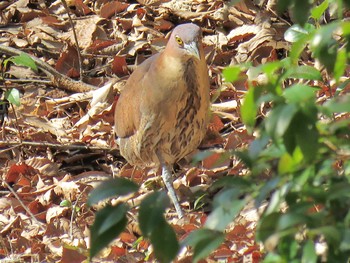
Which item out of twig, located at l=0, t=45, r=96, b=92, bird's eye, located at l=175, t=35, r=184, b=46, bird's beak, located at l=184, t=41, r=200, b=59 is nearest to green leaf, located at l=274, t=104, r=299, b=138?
bird's beak, located at l=184, t=41, r=200, b=59

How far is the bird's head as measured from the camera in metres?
5.40

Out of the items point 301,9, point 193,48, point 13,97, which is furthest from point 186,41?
point 301,9

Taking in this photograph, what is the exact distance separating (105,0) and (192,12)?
34.2 inches

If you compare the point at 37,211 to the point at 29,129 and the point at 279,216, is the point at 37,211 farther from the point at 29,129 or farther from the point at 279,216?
the point at 279,216

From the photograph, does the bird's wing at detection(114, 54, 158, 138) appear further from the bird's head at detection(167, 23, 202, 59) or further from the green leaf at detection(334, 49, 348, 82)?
the green leaf at detection(334, 49, 348, 82)

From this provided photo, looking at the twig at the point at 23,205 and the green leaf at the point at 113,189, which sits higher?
the green leaf at the point at 113,189

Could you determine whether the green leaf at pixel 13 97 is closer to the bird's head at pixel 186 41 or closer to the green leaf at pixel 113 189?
the bird's head at pixel 186 41

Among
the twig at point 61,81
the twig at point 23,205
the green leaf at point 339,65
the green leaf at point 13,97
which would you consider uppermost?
the green leaf at point 339,65

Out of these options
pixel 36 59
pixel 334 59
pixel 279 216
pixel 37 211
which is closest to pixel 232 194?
pixel 279 216

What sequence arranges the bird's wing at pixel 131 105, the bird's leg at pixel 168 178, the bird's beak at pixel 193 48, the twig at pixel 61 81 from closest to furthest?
the bird's beak at pixel 193 48 → the bird's wing at pixel 131 105 → the bird's leg at pixel 168 178 → the twig at pixel 61 81

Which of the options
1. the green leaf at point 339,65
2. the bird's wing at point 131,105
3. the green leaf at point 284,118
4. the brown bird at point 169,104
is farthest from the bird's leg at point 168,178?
the green leaf at point 284,118

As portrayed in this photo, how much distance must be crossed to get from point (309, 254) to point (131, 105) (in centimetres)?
393

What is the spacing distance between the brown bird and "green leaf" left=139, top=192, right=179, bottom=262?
133 inches

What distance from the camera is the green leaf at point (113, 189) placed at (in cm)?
207
